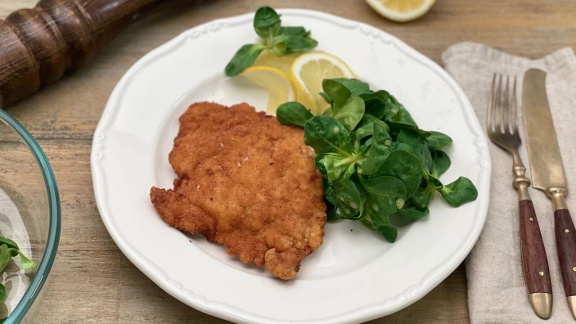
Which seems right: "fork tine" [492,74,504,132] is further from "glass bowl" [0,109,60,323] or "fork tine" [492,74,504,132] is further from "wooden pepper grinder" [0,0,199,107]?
"glass bowl" [0,109,60,323]

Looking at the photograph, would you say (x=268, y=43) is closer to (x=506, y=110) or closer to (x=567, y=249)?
(x=506, y=110)

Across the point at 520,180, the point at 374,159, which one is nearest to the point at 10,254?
the point at 374,159

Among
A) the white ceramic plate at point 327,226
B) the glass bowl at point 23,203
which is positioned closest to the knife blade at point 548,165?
the white ceramic plate at point 327,226

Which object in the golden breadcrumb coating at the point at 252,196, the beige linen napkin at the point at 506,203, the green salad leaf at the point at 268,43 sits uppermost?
the green salad leaf at the point at 268,43

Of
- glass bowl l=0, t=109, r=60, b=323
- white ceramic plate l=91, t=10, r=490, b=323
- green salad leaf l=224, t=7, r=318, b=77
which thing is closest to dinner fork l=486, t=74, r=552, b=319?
white ceramic plate l=91, t=10, r=490, b=323

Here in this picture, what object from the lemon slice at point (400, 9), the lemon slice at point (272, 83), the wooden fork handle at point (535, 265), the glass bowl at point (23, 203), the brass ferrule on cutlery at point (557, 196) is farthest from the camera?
the lemon slice at point (400, 9)

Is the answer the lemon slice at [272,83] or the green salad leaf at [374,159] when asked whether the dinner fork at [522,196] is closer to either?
the green salad leaf at [374,159]

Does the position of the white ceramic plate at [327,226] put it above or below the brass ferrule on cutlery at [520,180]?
above
